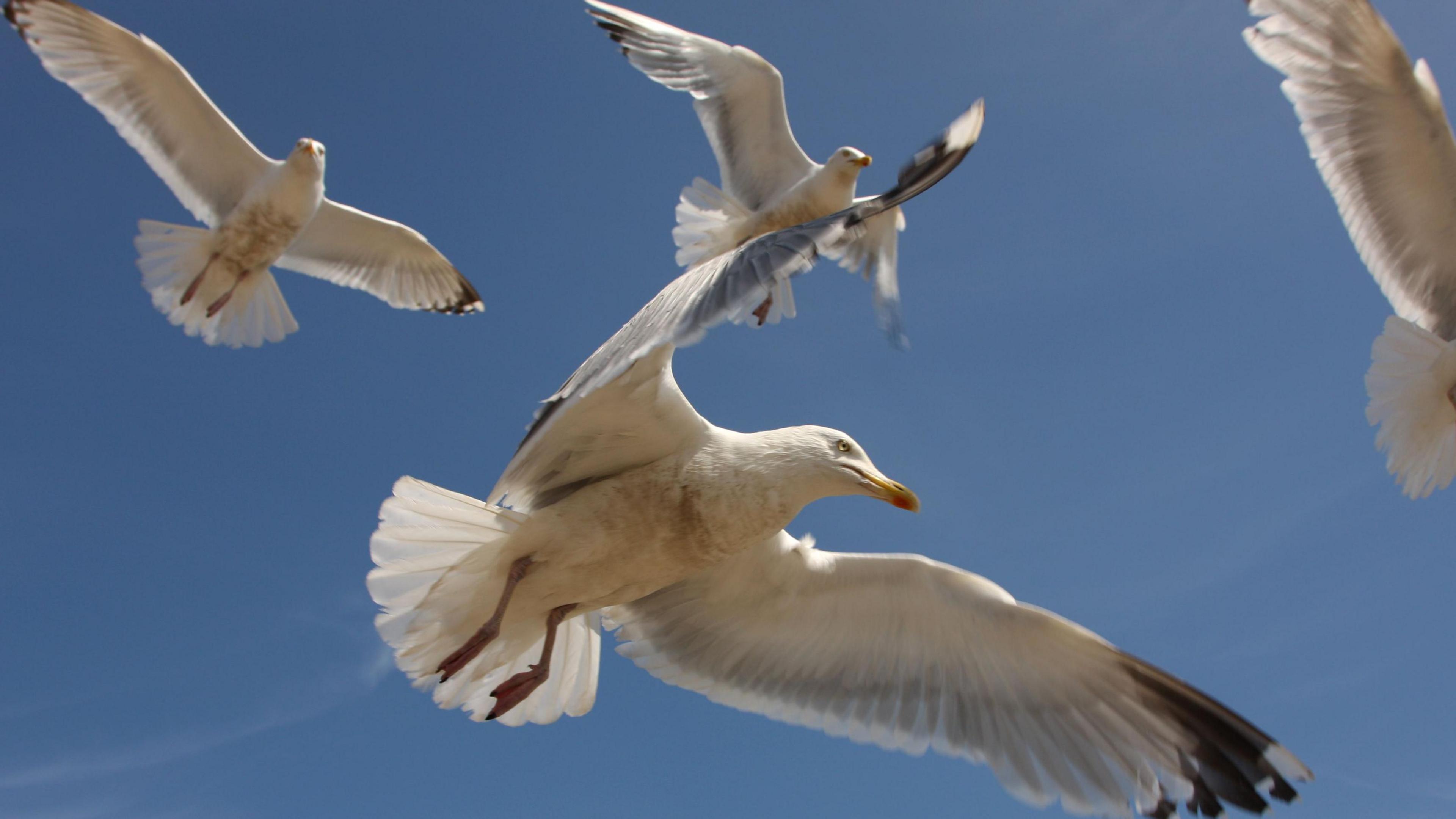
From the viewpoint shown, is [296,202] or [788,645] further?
[296,202]

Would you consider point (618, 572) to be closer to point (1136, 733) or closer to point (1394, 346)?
point (1136, 733)

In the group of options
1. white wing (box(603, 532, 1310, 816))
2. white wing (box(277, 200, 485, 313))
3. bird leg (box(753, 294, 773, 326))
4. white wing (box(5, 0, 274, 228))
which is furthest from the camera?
white wing (box(277, 200, 485, 313))

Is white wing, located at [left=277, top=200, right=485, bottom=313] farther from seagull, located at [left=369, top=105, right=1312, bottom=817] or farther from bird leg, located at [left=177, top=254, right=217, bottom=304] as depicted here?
seagull, located at [left=369, top=105, right=1312, bottom=817]

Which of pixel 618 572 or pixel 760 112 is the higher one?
pixel 760 112

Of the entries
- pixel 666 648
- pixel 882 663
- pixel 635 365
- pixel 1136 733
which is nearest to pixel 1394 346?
pixel 1136 733

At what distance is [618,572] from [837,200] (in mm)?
4115

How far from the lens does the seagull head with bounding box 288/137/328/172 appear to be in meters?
7.21

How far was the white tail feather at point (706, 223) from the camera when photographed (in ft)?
22.0

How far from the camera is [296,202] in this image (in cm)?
727

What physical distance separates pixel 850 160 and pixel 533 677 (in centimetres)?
426

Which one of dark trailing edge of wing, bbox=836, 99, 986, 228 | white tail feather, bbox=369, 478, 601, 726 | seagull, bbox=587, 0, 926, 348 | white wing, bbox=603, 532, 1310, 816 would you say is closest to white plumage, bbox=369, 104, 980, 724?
white tail feather, bbox=369, 478, 601, 726

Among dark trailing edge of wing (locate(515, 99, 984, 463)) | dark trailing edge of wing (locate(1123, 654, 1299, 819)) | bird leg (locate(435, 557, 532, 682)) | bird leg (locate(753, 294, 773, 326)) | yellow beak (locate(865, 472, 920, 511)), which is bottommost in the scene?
dark trailing edge of wing (locate(1123, 654, 1299, 819))

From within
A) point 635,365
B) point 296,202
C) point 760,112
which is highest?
point 296,202

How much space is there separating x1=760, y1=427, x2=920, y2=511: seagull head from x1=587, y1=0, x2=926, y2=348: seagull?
12.0ft
